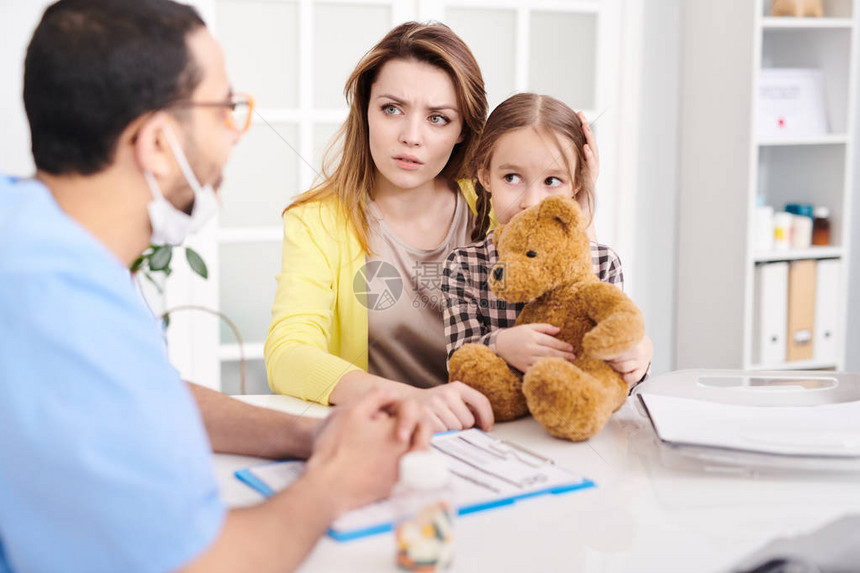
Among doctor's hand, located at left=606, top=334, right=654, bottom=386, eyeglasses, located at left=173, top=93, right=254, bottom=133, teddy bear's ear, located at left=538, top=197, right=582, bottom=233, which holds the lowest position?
doctor's hand, located at left=606, top=334, right=654, bottom=386

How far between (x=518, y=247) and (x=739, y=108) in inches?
76.4

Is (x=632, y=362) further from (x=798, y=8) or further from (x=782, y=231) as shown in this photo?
(x=798, y=8)

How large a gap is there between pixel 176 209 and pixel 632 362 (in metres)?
0.59

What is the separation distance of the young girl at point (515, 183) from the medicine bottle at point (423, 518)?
0.49 m

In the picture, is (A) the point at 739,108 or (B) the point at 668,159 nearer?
(A) the point at 739,108

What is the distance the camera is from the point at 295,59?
2.19 metres

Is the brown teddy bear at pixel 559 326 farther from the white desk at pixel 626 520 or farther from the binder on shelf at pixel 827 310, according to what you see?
the binder on shelf at pixel 827 310

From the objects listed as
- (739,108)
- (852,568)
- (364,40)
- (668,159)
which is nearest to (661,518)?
(852,568)

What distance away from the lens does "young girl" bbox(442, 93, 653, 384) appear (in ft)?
3.99

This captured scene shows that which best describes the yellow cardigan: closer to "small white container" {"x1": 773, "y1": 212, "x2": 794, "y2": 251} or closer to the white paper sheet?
the white paper sheet

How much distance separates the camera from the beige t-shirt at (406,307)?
1305 mm

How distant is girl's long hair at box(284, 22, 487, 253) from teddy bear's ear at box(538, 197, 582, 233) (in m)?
0.32

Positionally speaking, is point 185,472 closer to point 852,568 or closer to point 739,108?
point 852,568

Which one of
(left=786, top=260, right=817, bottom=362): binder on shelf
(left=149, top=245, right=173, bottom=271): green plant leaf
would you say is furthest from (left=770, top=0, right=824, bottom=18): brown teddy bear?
(left=149, top=245, right=173, bottom=271): green plant leaf
